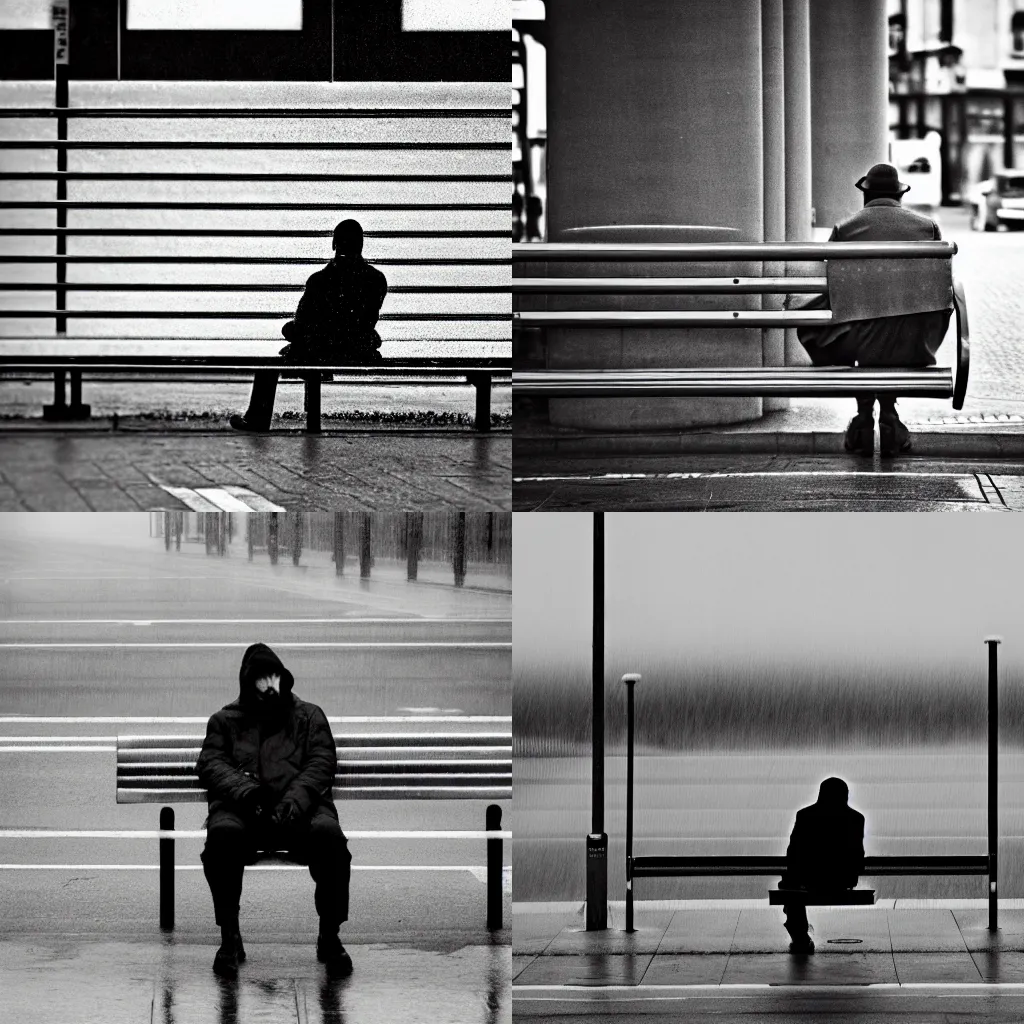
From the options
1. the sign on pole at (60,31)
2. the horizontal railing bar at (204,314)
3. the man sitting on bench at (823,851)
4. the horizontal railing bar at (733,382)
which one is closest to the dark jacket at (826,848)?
the man sitting on bench at (823,851)

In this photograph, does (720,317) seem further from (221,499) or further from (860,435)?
(221,499)

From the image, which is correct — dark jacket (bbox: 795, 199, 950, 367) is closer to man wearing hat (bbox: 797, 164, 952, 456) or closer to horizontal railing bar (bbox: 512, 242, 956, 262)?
man wearing hat (bbox: 797, 164, 952, 456)

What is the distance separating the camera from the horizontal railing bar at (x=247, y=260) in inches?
311

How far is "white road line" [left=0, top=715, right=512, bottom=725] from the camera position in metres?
6.45

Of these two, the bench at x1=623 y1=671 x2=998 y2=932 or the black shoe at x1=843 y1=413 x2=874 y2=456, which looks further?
the black shoe at x1=843 y1=413 x2=874 y2=456

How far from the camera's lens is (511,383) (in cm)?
658

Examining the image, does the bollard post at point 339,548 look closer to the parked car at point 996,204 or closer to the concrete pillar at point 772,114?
the concrete pillar at point 772,114

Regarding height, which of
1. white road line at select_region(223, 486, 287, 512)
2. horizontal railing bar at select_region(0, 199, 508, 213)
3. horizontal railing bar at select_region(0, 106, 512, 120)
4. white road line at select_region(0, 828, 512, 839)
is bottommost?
white road line at select_region(0, 828, 512, 839)

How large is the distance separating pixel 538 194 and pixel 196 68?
425 inches

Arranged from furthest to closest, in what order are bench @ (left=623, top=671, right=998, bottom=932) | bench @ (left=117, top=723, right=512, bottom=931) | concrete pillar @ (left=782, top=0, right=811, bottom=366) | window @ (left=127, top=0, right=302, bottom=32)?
1. concrete pillar @ (left=782, top=0, right=811, bottom=366)
2. window @ (left=127, top=0, right=302, bottom=32)
3. bench @ (left=623, top=671, right=998, bottom=932)
4. bench @ (left=117, top=723, right=512, bottom=931)

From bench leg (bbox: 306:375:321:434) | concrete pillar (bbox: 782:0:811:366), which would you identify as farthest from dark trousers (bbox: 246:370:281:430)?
concrete pillar (bbox: 782:0:811:366)

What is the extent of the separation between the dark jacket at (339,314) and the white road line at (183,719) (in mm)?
1732

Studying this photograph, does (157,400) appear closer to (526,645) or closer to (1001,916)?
(526,645)

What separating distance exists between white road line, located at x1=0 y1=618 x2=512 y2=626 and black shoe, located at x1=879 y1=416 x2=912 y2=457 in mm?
2061
